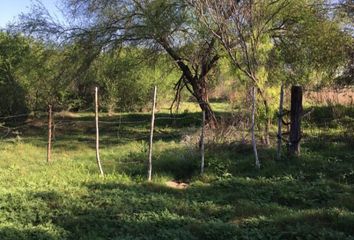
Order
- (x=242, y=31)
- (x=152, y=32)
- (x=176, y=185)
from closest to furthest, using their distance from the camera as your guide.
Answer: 1. (x=176, y=185)
2. (x=242, y=31)
3. (x=152, y=32)

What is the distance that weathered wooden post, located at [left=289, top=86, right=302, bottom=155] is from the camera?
12109 mm

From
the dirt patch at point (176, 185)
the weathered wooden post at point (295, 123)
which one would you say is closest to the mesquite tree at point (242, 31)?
the weathered wooden post at point (295, 123)

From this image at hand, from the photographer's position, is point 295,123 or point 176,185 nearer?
point 176,185

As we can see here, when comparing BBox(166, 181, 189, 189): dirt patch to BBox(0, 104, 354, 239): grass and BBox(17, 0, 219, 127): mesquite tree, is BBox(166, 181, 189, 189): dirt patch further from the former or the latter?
BBox(17, 0, 219, 127): mesquite tree

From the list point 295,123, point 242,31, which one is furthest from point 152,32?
point 295,123

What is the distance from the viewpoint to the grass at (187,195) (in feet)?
23.4

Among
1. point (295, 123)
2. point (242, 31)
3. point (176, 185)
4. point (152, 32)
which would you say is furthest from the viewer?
point (152, 32)

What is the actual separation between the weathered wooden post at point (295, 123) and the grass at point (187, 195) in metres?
0.39

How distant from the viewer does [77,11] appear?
A: 21.6m

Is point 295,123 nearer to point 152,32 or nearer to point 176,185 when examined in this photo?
point 176,185

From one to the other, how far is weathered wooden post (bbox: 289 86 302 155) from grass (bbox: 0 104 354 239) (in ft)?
1.28

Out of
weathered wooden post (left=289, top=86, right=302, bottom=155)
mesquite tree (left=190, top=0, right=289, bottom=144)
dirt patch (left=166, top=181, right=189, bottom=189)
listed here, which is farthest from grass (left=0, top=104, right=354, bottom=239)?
mesquite tree (left=190, top=0, right=289, bottom=144)

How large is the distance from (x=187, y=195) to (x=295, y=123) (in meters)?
3.96

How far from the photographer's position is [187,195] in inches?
372
